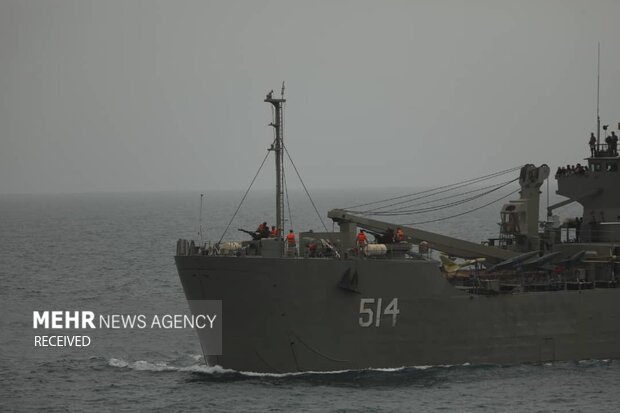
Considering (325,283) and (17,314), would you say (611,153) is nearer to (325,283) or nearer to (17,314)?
(325,283)

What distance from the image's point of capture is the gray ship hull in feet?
105

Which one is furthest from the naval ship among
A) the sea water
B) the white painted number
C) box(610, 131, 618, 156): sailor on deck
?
box(610, 131, 618, 156): sailor on deck

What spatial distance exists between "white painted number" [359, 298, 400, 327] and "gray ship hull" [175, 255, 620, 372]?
0.03m

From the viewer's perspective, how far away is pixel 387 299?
107ft

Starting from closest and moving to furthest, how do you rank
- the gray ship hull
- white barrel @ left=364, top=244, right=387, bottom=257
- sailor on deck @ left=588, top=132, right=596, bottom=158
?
the gray ship hull < white barrel @ left=364, top=244, right=387, bottom=257 < sailor on deck @ left=588, top=132, right=596, bottom=158

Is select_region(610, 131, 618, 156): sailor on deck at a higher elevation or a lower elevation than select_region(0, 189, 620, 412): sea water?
higher

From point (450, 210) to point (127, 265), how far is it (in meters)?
102

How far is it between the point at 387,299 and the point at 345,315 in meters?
1.30

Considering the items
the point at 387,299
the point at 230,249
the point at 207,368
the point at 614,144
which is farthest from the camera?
the point at 614,144

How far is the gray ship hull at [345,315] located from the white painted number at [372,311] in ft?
0.09

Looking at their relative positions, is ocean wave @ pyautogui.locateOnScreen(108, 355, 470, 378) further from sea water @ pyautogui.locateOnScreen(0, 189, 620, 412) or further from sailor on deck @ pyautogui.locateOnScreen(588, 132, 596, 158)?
sailor on deck @ pyautogui.locateOnScreen(588, 132, 596, 158)

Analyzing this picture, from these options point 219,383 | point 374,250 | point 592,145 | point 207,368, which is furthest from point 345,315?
point 592,145

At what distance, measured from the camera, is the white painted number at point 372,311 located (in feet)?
106

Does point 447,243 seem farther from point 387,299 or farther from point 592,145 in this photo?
point 592,145
